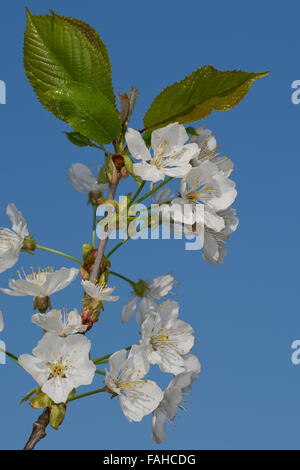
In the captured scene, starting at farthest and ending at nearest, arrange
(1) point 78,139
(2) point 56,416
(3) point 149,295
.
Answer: (3) point 149,295 < (1) point 78,139 < (2) point 56,416

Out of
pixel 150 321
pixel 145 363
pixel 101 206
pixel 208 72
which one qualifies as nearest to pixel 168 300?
pixel 150 321

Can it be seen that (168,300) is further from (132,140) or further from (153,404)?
(132,140)

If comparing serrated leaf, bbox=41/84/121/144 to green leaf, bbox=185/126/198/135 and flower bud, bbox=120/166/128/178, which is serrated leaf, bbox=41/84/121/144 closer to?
flower bud, bbox=120/166/128/178

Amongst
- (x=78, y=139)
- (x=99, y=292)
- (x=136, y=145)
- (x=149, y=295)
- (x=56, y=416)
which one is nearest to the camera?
(x=56, y=416)

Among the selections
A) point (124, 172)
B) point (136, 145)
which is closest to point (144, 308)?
point (124, 172)

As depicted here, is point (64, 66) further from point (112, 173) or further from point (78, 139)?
point (112, 173)

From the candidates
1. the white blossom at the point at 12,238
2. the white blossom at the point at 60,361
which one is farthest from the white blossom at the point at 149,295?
the white blossom at the point at 12,238
